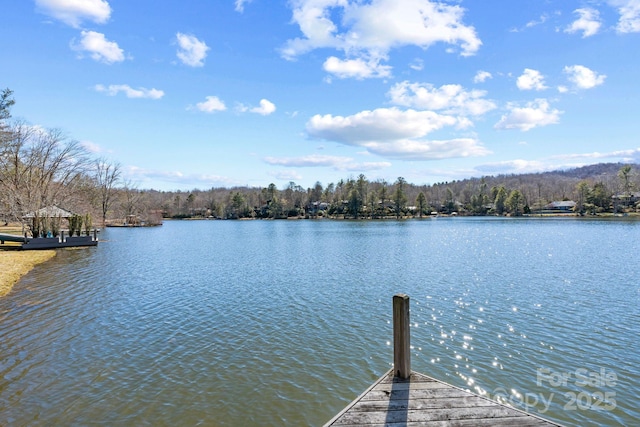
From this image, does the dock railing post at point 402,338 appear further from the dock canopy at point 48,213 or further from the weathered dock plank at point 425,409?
the dock canopy at point 48,213

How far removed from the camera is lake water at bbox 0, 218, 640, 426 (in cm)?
597

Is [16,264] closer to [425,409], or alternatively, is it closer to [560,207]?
[425,409]

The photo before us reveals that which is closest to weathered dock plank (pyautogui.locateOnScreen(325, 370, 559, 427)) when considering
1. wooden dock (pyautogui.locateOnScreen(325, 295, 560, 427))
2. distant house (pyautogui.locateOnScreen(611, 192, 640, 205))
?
wooden dock (pyautogui.locateOnScreen(325, 295, 560, 427))

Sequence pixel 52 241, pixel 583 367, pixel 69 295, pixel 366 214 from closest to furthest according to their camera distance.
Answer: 1. pixel 583 367
2. pixel 69 295
3. pixel 52 241
4. pixel 366 214

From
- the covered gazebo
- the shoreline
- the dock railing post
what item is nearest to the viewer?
the dock railing post

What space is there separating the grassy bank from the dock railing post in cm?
1580

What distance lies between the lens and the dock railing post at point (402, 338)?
5.02 metres

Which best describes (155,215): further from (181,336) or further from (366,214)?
(181,336)

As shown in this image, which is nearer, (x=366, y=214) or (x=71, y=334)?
(x=71, y=334)

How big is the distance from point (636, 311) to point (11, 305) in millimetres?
21116

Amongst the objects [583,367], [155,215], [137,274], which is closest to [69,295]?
[137,274]

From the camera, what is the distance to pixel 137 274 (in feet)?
60.6

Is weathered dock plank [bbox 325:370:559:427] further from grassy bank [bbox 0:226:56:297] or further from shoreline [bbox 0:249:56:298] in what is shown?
grassy bank [bbox 0:226:56:297]

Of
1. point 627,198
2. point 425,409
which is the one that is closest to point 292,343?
point 425,409
